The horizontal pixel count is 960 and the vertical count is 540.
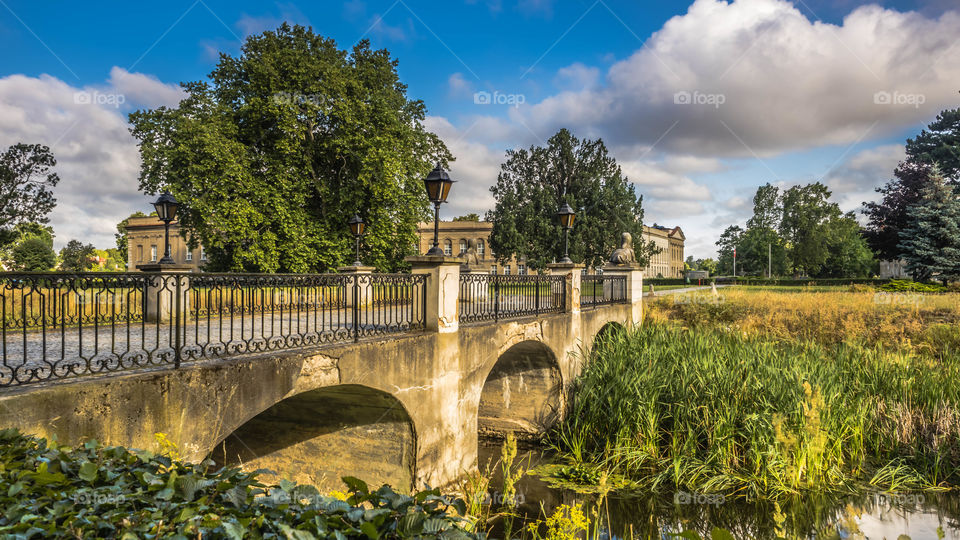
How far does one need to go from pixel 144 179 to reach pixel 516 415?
1783 centimetres

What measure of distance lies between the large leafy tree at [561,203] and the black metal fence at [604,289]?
1443 centimetres

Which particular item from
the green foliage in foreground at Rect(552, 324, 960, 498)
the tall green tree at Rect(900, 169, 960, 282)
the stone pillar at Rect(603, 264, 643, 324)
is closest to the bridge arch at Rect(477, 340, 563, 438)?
the green foliage in foreground at Rect(552, 324, 960, 498)

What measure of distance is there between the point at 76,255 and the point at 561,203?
59780 mm

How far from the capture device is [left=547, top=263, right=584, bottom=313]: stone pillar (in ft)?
38.3

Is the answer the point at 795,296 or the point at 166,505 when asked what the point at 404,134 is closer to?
the point at 795,296

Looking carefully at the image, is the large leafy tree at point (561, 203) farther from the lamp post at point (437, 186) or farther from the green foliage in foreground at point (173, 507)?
the green foliage in foreground at point (173, 507)

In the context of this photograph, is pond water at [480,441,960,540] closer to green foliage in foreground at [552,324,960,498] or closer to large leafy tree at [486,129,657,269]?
green foliage in foreground at [552,324,960,498]

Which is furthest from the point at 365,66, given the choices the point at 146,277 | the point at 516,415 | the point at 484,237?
the point at 484,237

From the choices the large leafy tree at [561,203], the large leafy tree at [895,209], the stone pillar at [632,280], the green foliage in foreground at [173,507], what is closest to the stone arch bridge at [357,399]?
the green foliage in foreground at [173,507]

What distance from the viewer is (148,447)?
3.80 m

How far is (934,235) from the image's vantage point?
2384 cm

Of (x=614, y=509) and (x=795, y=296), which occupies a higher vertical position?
(x=795, y=296)

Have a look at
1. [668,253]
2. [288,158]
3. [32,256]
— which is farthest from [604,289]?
[668,253]

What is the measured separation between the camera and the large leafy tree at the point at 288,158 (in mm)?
18703
